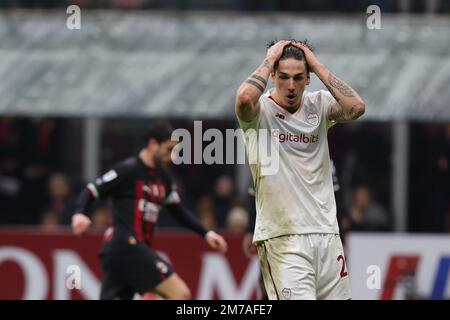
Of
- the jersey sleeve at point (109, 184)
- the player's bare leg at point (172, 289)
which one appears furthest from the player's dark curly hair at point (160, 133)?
the player's bare leg at point (172, 289)

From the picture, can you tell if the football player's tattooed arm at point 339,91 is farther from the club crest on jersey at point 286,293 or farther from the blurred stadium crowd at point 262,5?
the blurred stadium crowd at point 262,5

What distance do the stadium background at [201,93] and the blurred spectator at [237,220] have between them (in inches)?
0.9

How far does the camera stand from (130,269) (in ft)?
40.8

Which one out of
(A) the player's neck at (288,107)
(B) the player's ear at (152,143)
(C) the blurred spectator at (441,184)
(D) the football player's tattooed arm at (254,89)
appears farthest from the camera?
(C) the blurred spectator at (441,184)

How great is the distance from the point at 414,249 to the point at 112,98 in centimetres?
460

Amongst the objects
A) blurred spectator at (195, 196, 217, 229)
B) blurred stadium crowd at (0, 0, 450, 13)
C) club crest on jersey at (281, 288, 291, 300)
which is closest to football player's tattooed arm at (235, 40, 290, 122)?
club crest on jersey at (281, 288, 291, 300)

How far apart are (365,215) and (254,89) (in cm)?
841

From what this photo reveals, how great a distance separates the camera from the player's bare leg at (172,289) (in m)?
12.3

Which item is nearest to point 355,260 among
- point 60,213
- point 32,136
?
point 60,213

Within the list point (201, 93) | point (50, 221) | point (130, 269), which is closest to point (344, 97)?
point (130, 269)

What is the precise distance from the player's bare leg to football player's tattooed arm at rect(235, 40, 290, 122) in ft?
12.9

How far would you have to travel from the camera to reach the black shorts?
12391mm

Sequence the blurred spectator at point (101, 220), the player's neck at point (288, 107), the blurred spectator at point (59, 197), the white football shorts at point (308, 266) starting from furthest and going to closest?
the blurred spectator at point (59, 197) → the blurred spectator at point (101, 220) → the player's neck at point (288, 107) → the white football shorts at point (308, 266)

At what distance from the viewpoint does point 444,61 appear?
18.0 meters
